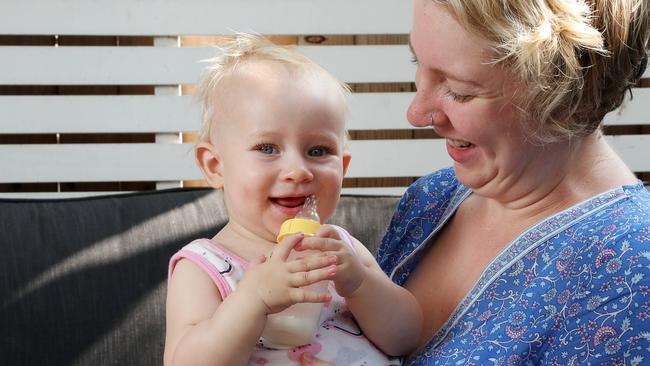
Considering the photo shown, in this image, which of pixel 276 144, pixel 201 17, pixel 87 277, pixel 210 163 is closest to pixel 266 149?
pixel 276 144

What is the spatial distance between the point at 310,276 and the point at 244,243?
1.05 feet

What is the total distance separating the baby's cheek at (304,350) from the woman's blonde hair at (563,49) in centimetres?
47

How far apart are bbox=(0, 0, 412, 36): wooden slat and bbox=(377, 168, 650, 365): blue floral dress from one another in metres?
2.18

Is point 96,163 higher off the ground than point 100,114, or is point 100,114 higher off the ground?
point 100,114

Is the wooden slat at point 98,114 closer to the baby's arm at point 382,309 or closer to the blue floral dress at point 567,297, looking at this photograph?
the baby's arm at point 382,309

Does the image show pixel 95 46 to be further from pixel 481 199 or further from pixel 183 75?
pixel 481 199

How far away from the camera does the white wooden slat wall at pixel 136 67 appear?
3512mm

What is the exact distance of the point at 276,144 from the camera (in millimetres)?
1566

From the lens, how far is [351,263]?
143 centimetres

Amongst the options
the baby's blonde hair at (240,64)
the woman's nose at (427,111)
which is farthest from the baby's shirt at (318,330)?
the woman's nose at (427,111)

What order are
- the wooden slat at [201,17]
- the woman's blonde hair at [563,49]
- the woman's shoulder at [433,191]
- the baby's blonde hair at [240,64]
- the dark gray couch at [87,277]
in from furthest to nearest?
the wooden slat at [201,17]
the dark gray couch at [87,277]
the woman's shoulder at [433,191]
the baby's blonde hair at [240,64]
the woman's blonde hair at [563,49]

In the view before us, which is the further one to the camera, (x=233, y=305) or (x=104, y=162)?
(x=104, y=162)

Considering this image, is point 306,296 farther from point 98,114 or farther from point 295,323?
point 98,114

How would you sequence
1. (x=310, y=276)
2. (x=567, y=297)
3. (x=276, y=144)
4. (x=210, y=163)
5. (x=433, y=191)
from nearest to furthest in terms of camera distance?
(x=310, y=276)
(x=567, y=297)
(x=276, y=144)
(x=210, y=163)
(x=433, y=191)
